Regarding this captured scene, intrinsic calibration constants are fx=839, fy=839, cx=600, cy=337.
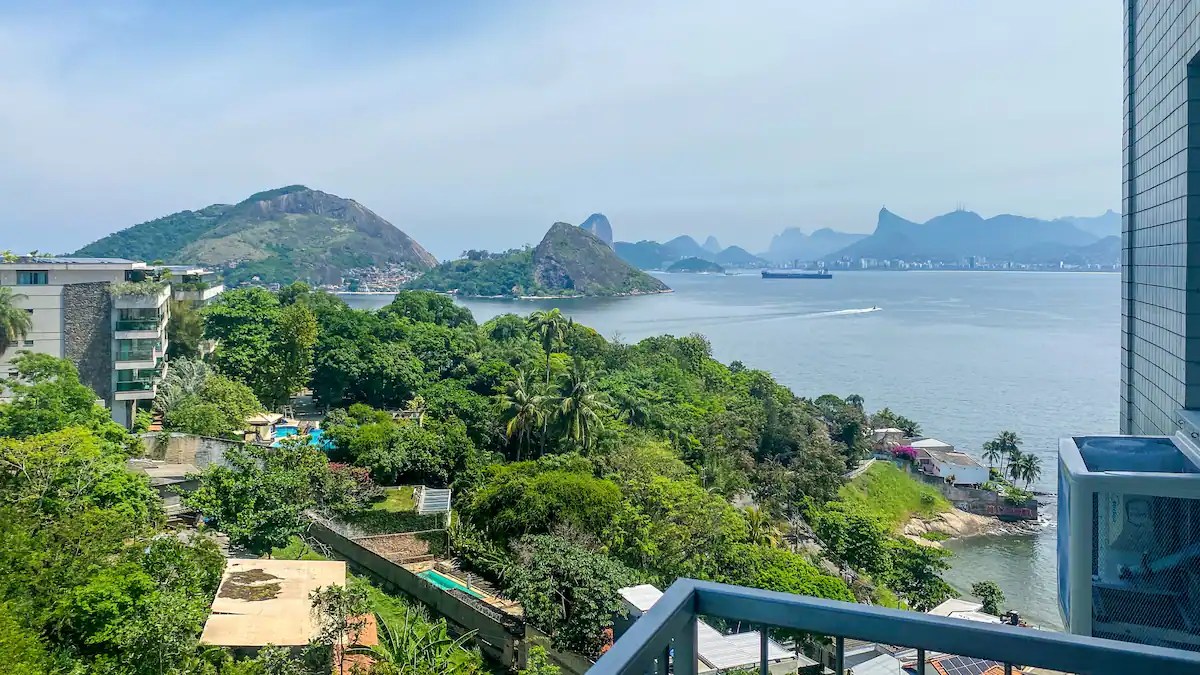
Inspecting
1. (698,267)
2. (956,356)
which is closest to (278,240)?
(956,356)

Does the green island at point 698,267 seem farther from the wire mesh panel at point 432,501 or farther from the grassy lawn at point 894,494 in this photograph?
the wire mesh panel at point 432,501

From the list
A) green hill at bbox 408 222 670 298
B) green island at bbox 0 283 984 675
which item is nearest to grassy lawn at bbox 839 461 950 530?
green island at bbox 0 283 984 675

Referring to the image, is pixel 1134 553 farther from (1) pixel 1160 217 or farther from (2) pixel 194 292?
(2) pixel 194 292

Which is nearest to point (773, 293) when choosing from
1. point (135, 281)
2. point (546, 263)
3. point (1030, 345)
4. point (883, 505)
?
point (546, 263)

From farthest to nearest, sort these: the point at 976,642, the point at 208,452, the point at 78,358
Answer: the point at 78,358 < the point at 208,452 < the point at 976,642

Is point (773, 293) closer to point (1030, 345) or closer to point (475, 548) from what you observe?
point (1030, 345)

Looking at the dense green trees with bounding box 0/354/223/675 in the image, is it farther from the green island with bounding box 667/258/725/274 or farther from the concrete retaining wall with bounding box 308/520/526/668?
the green island with bounding box 667/258/725/274
